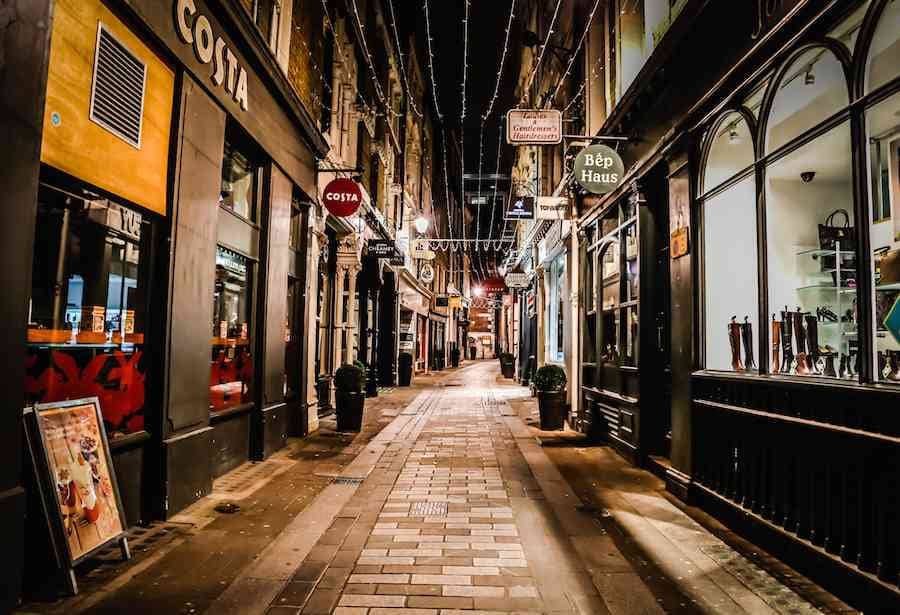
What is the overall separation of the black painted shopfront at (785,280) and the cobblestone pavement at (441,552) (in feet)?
5.70

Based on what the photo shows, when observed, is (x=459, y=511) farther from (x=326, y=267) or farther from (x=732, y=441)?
(x=326, y=267)

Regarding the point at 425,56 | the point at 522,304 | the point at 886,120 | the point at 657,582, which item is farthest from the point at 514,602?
the point at 425,56

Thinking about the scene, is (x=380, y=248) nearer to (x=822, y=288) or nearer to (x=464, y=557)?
(x=822, y=288)

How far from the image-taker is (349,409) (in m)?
10.2

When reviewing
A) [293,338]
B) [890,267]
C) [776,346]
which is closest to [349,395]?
[293,338]

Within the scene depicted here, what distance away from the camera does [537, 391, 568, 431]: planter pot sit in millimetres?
10461

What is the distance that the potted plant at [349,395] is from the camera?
33.1 feet

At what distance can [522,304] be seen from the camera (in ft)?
81.3

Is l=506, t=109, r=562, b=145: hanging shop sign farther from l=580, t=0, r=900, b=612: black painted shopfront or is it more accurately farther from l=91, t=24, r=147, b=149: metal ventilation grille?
l=91, t=24, r=147, b=149: metal ventilation grille

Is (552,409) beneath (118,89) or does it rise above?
beneath

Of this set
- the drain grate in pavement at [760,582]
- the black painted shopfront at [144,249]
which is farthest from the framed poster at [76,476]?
the drain grate in pavement at [760,582]

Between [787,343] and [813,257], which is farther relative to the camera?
[813,257]

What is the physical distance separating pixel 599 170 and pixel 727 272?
295 cm

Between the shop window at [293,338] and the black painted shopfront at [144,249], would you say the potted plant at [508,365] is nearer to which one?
the shop window at [293,338]
